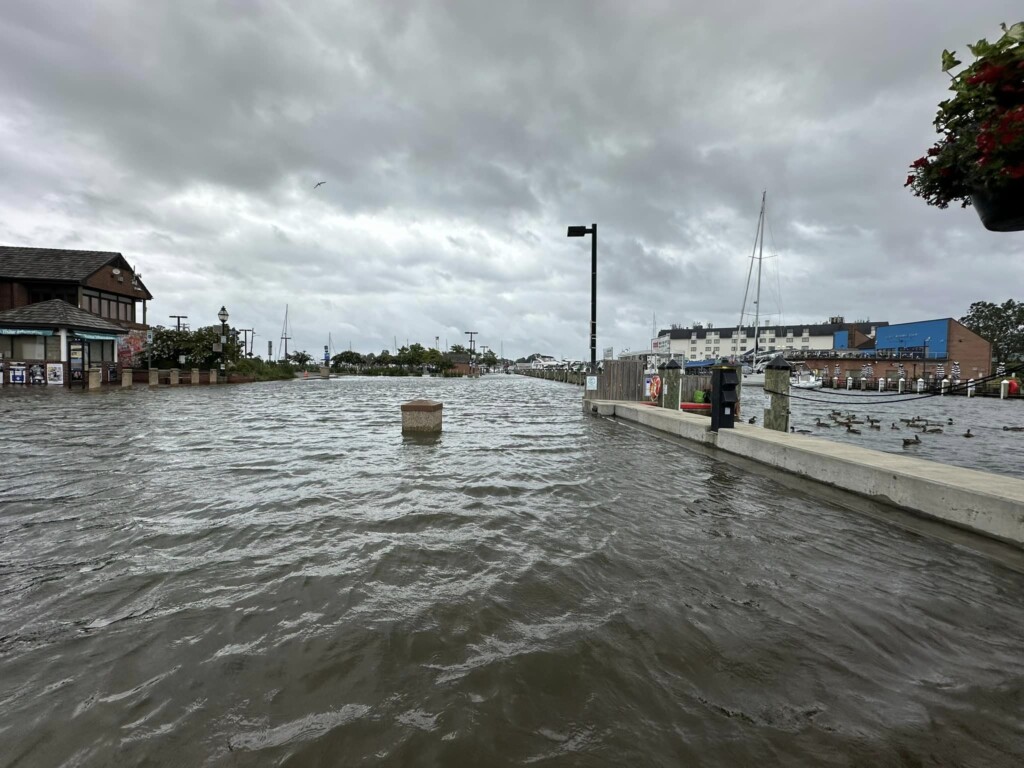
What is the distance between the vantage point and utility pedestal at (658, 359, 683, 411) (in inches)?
602

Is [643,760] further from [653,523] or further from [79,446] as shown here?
[79,446]

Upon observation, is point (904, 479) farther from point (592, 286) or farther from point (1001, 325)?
point (1001, 325)

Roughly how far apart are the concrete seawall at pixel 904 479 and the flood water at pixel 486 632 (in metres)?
0.66

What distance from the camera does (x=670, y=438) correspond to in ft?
39.3

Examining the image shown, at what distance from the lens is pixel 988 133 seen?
2.55 meters

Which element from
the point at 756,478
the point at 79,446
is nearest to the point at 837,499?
the point at 756,478

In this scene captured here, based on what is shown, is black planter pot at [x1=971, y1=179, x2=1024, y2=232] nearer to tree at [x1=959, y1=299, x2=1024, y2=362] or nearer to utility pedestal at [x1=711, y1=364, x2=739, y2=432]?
utility pedestal at [x1=711, y1=364, x2=739, y2=432]

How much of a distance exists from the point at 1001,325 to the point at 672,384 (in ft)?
399

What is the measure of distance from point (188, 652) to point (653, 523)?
4198 mm

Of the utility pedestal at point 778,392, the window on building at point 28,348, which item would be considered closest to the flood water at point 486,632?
the utility pedestal at point 778,392

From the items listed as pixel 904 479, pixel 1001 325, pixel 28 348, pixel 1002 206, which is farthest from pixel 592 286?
pixel 1001 325

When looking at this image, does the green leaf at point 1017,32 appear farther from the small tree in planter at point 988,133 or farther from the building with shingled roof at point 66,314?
the building with shingled roof at point 66,314

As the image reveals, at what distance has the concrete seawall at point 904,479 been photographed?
184 inches

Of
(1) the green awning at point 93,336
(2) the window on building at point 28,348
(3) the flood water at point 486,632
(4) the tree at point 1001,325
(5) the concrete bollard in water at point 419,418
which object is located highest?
(4) the tree at point 1001,325
